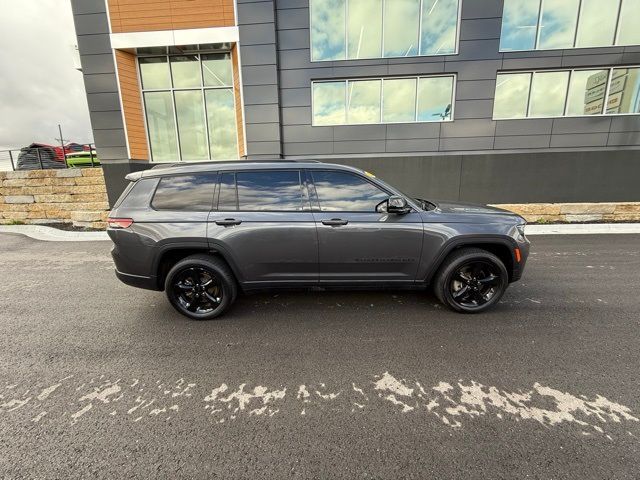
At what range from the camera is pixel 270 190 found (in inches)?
135

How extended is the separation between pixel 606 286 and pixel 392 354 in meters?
3.85

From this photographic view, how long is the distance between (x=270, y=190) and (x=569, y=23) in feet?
38.5

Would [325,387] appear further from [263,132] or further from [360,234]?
[263,132]

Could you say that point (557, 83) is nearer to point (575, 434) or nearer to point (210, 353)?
point (575, 434)

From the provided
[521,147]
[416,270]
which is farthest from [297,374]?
[521,147]

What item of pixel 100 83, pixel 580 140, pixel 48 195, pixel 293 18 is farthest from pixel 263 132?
pixel 580 140

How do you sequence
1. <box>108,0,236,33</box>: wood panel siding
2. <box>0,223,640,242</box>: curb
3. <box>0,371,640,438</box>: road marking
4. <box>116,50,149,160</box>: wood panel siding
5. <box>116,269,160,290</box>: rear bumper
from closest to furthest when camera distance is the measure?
<box>0,371,640,438</box>: road marking
<box>116,269,160,290</box>: rear bumper
<box>0,223,640,242</box>: curb
<box>108,0,236,33</box>: wood panel siding
<box>116,50,149,160</box>: wood panel siding

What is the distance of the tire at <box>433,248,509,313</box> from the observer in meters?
3.43

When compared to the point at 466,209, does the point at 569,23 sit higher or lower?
higher

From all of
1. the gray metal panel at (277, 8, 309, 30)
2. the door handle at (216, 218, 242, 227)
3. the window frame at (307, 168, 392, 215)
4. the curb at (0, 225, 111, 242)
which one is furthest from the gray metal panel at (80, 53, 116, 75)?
the window frame at (307, 168, 392, 215)

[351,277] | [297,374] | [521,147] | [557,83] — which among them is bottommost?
[297,374]

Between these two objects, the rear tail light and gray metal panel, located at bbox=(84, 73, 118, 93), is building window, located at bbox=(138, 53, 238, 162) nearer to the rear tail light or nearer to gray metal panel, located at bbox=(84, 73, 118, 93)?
gray metal panel, located at bbox=(84, 73, 118, 93)

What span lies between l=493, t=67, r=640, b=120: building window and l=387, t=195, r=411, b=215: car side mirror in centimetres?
854

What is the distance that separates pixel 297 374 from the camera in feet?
8.43
